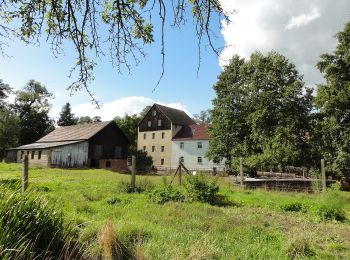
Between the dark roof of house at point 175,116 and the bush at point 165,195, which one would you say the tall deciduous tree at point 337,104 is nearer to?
the bush at point 165,195

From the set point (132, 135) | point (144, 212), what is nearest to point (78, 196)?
point (144, 212)

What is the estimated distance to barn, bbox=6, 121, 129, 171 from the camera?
48.5 m

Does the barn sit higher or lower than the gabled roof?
lower

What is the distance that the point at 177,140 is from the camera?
59094 millimetres

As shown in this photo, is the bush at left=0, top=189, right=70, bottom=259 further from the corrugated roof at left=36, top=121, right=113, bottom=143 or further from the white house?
the white house

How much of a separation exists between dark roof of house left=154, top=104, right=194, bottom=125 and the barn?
9191 mm

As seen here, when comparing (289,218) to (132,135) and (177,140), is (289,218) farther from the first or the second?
(132,135)

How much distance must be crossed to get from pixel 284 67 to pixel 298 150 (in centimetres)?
917

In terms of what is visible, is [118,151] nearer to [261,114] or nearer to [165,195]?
[261,114]

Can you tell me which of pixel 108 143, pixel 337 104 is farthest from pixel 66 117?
pixel 337 104

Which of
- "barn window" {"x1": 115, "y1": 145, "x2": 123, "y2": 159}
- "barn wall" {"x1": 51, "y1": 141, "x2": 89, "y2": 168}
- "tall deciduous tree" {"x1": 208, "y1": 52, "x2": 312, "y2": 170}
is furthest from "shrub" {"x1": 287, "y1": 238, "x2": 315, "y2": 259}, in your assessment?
"barn window" {"x1": 115, "y1": 145, "x2": 123, "y2": 159}

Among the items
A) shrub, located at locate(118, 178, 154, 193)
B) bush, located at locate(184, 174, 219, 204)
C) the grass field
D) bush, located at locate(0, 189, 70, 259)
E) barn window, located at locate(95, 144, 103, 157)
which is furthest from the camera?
barn window, located at locate(95, 144, 103, 157)

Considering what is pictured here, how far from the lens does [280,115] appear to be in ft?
118

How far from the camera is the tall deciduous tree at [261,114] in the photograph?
3419 cm
